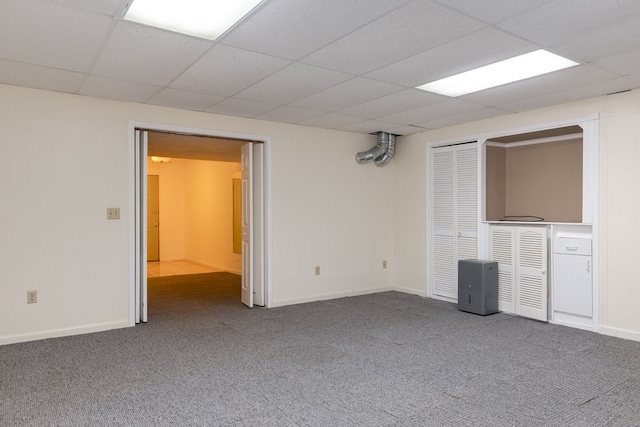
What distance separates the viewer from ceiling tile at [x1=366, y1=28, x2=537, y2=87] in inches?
112

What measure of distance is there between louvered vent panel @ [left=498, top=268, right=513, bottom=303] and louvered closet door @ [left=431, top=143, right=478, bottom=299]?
1.50ft

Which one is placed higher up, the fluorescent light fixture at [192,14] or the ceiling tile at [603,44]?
the fluorescent light fixture at [192,14]

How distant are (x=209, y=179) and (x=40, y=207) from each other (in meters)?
5.37

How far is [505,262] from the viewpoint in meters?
4.96

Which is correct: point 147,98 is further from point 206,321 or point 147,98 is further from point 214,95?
point 206,321

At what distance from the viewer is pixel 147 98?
14.0ft

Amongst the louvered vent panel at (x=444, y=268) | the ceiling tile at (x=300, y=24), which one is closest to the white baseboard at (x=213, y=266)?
the louvered vent panel at (x=444, y=268)

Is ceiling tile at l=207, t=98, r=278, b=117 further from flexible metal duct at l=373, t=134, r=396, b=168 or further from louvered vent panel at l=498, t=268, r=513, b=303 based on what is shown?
louvered vent panel at l=498, t=268, r=513, b=303

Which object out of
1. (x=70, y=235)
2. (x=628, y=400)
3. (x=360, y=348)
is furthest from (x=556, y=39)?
(x=70, y=235)

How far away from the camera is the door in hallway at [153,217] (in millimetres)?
9820

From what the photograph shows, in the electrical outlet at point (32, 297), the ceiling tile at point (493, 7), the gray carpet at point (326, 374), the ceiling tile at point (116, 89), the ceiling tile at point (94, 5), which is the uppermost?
the ceiling tile at point (94, 5)

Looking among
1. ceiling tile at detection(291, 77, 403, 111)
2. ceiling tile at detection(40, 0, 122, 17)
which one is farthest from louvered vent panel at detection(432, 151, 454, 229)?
ceiling tile at detection(40, 0, 122, 17)

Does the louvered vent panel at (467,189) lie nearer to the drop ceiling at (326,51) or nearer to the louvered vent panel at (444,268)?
the louvered vent panel at (444,268)

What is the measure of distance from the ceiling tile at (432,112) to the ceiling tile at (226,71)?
1910 mm
